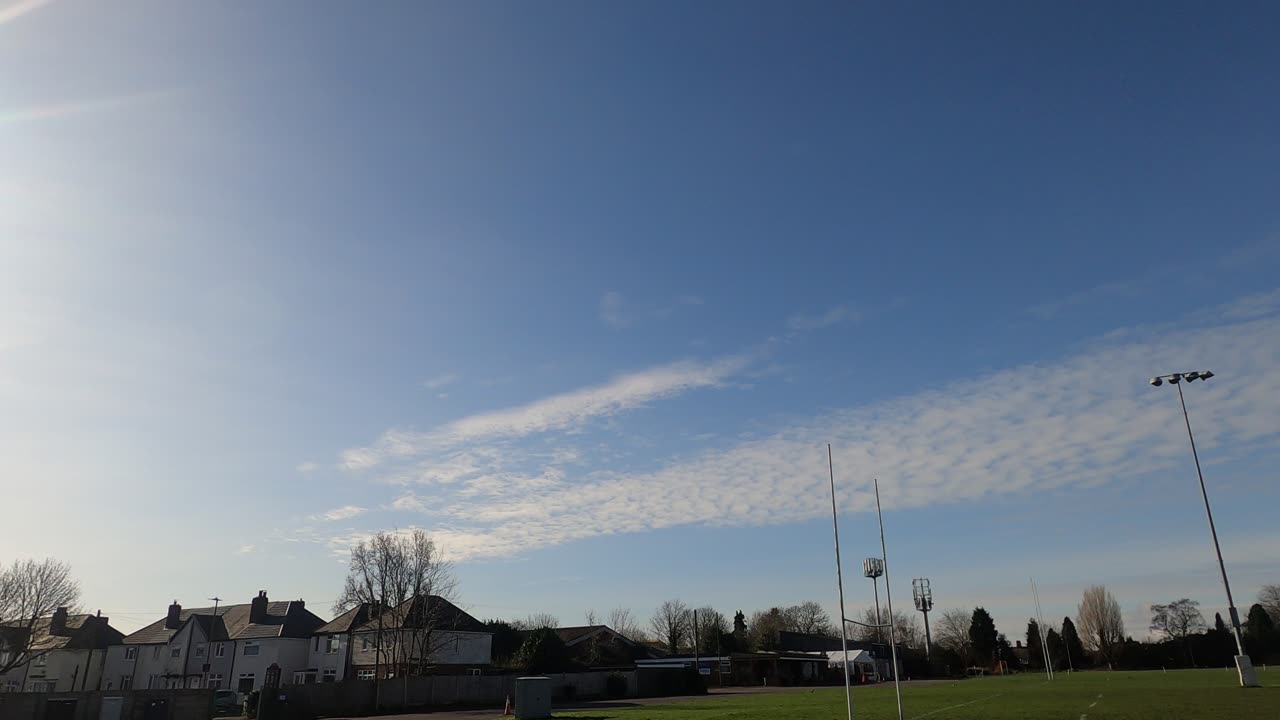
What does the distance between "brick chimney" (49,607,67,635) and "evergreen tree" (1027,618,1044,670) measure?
128 meters

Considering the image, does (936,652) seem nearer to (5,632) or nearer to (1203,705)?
(1203,705)

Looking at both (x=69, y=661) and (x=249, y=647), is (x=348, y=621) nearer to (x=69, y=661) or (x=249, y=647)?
(x=249, y=647)

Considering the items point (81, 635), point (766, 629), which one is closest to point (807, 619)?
point (766, 629)

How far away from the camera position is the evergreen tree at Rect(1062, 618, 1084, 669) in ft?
402

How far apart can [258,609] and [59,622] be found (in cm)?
1758

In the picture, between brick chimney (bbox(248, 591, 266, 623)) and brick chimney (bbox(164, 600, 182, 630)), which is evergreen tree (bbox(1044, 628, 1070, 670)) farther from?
brick chimney (bbox(164, 600, 182, 630))

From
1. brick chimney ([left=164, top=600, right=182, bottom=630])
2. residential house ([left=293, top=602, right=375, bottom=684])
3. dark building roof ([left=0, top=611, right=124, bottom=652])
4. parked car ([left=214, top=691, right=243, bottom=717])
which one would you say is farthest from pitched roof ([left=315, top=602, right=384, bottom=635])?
dark building roof ([left=0, top=611, right=124, bottom=652])

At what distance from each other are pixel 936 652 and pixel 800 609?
4142cm

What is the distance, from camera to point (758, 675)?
96375mm

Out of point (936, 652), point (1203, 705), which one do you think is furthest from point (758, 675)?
point (1203, 705)

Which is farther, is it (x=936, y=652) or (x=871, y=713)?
(x=936, y=652)

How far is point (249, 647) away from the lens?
71250 millimetres

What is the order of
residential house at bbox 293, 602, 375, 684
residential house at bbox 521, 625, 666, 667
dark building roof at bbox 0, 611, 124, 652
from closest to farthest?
1. residential house at bbox 293, 602, 375, 684
2. dark building roof at bbox 0, 611, 124, 652
3. residential house at bbox 521, 625, 666, 667

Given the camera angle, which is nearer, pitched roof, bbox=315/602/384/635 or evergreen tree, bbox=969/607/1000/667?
pitched roof, bbox=315/602/384/635
